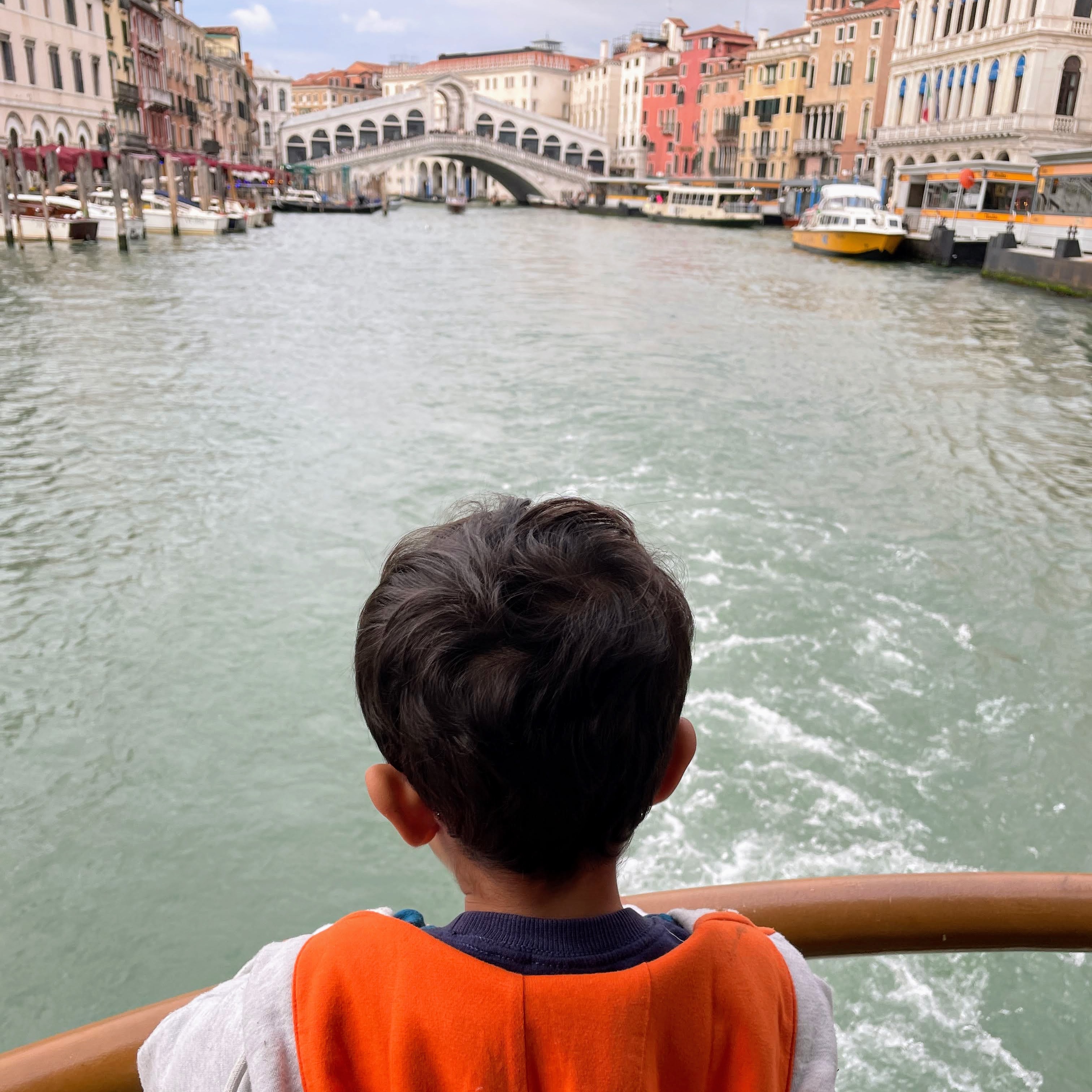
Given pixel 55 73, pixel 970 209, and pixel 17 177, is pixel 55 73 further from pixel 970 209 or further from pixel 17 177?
pixel 970 209

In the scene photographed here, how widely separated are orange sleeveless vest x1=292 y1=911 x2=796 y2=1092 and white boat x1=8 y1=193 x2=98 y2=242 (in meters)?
22.6

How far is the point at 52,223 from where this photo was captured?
68.4 ft

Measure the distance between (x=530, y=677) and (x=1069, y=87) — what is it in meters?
33.3

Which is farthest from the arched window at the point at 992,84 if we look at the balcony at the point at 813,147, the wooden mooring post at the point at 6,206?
the wooden mooring post at the point at 6,206

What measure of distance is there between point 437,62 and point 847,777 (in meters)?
89.8

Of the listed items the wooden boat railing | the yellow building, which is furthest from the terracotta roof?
the wooden boat railing

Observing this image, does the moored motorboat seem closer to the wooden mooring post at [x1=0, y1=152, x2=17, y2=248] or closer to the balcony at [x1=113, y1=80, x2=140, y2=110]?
the wooden mooring post at [x1=0, y1=152, x2=17, y2=248]

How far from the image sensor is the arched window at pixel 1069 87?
28.2 metres

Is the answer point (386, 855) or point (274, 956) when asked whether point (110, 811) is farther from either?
point (274, 956)

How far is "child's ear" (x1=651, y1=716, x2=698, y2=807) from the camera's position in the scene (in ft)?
2.44

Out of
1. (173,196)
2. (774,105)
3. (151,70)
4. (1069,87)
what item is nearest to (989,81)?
(1069,87)

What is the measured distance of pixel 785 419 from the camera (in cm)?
838

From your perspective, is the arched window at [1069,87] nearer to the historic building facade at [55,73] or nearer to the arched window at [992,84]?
the arched window at [992,84]

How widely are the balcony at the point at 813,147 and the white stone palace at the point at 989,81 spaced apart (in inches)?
280
